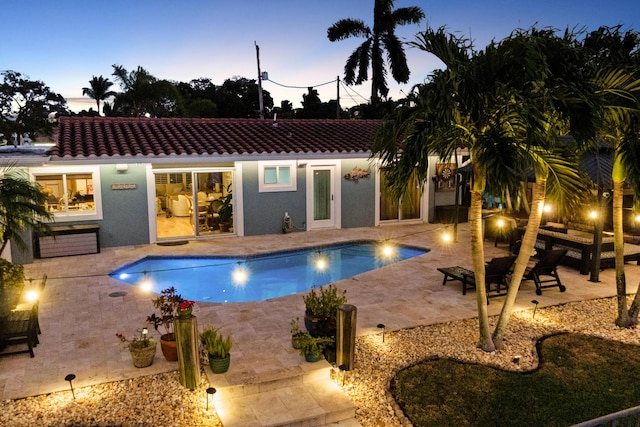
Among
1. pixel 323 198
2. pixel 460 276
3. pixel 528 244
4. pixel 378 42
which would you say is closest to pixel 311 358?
pixel 528 244

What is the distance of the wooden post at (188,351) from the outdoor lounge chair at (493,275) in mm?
6084

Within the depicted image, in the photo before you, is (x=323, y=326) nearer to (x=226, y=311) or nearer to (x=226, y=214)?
(x=226, y=311)

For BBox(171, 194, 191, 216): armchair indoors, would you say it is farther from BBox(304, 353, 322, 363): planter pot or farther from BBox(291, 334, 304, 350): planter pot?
BBox(304, 353, 322, 363): planter pot

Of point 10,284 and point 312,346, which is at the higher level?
point 10,284

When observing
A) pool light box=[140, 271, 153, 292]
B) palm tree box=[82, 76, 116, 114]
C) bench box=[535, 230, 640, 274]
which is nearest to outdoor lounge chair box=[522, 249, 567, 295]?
bench box=[535, 230, 640, 274]

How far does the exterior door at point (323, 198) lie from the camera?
17.8 meters

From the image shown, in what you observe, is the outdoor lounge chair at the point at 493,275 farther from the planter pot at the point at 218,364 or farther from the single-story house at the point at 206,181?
the planter pot at the point at 218,364

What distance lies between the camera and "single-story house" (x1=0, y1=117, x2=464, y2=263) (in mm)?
14297

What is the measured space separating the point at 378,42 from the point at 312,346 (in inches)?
1118

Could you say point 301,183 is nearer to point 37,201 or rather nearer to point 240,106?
point 37,201

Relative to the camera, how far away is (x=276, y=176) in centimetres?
1700

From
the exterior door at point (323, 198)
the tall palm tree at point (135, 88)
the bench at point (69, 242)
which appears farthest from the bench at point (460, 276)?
the tall palm tree at point (135, 88)

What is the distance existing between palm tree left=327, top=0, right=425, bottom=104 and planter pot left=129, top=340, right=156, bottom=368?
27.7 metres

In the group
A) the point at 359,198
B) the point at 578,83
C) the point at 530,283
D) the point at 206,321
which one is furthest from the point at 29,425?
the point at 359,198
